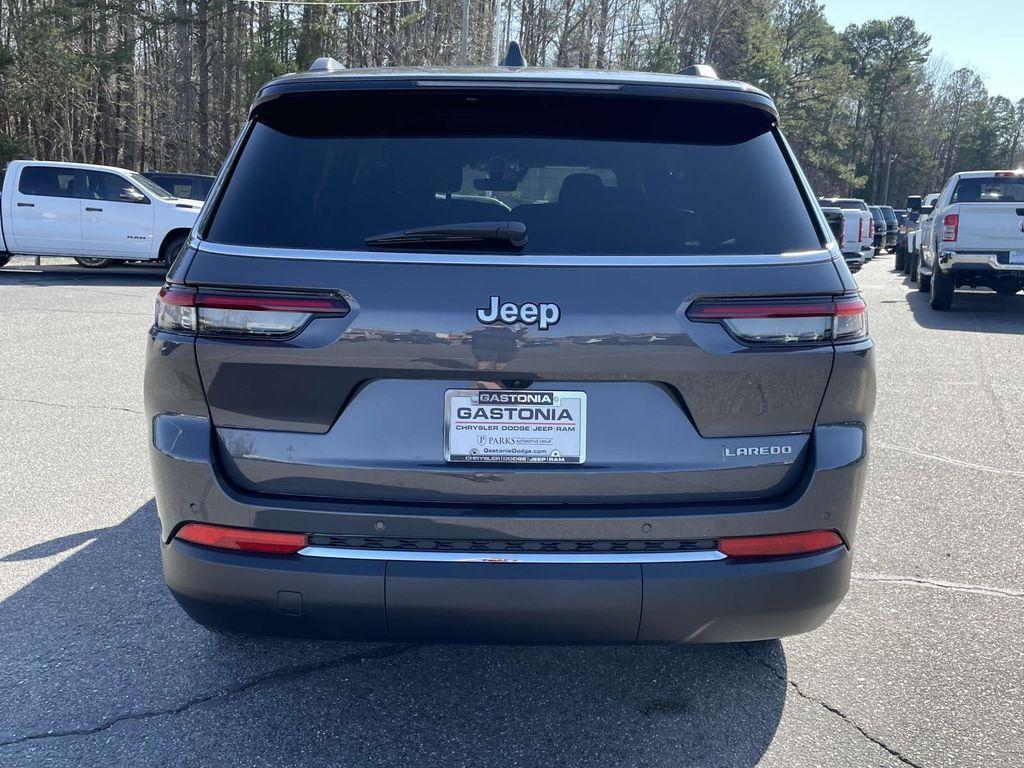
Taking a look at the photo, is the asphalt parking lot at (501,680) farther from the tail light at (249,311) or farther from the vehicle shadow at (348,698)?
the tail light at (249,311)

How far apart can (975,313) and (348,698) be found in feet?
46.1

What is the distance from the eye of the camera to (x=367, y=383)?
7.77 feet

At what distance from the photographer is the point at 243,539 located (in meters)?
2.44

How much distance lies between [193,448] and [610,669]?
1.65 meters

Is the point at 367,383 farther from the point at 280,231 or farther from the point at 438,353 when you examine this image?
the point at 280,231

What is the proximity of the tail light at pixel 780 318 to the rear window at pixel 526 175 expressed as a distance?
17cm

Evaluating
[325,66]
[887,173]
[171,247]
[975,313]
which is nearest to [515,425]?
[325,66]

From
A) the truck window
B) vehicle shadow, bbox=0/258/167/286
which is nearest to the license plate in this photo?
vehicle shadow, bbox=0/258/167/286

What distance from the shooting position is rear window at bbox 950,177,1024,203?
14.7 meters

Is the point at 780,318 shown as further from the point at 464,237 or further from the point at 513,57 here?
the point at 513,57

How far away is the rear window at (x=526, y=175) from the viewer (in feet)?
8.12

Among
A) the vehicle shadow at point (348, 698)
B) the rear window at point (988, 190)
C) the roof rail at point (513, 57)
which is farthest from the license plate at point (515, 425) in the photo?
the rear window at point (988, 190)

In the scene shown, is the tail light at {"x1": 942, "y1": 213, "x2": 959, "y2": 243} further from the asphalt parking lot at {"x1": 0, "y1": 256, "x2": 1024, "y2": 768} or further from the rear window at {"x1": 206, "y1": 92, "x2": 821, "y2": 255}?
the rear window at {"x1": 206, "y1": 92, "x2": 821, "y2": 255}

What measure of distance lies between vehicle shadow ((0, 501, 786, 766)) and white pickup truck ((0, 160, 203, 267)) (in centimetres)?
1360
